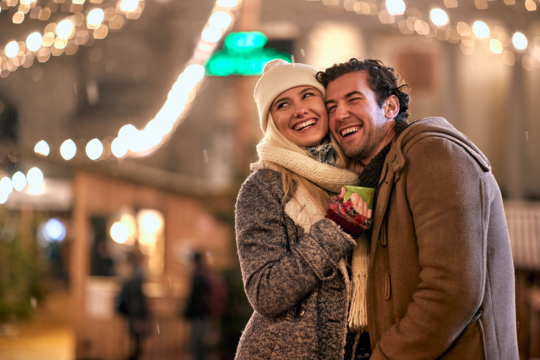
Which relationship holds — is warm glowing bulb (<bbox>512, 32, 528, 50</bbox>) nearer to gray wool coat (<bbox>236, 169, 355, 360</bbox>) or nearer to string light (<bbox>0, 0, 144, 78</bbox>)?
gray wool coat (<bbox>236, 169, 355, 360</bbox>)

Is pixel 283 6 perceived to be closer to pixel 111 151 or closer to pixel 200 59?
pixel 200 59

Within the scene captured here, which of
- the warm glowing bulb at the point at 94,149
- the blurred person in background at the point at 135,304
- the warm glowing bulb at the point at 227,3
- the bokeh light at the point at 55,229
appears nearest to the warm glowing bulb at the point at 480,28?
the warm glowing bulb at the point at 227,3

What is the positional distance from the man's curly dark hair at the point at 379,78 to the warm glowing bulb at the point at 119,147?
561 cm

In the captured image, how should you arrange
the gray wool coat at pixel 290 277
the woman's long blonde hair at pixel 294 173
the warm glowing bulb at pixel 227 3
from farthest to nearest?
the warm glowing bulb at pixel 227 3
the woman's long blonde hair at pixel 294 173
the gray wool coat at pixel 290 277

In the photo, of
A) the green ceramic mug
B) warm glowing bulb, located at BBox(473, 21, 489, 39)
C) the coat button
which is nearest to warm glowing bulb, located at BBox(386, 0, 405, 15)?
warm glowing bulb, located at BBox(473, 21, 489, 39)

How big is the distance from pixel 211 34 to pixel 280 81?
4501mm

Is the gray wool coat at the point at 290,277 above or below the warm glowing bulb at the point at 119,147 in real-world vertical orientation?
below

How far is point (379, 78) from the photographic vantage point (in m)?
2.15

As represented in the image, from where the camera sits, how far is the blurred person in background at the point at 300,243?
1.83 m

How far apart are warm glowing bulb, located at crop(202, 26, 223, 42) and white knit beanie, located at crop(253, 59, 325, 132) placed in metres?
4.33

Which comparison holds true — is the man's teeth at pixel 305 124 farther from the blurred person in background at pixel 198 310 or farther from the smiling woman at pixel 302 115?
the blurred person in background at pixel 198 310

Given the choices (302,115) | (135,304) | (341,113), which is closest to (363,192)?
(341,113)

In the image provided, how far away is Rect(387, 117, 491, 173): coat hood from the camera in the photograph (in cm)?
168

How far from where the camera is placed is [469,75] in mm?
10438
